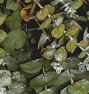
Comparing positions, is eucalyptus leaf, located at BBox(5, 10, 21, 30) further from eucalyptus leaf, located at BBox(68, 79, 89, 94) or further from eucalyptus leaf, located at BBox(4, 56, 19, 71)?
eucalyptus leaf, located at BBox(68, 79, 89, 94)

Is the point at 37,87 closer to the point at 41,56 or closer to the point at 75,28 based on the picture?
the point at 41,56

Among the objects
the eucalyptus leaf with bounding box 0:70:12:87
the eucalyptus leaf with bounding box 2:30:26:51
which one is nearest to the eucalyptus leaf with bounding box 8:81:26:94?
the eucalyptus leaf with bounding box 0:70:12:87

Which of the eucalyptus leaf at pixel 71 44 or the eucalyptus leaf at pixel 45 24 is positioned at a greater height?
the eucalyptus leaf at pixel 45 24

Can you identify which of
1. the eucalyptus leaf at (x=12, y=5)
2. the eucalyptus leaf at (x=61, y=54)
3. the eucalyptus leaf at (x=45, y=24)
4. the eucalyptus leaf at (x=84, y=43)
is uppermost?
the eucalyptus leaf at (x=12, y=5)

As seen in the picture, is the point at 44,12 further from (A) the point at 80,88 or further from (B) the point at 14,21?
(A) the point at 80,88

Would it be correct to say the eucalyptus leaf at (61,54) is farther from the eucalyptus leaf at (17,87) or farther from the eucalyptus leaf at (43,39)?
the eucalyptus leaf at (17,87)

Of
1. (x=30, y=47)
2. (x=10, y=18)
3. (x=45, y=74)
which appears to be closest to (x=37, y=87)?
(x=45, y=74)

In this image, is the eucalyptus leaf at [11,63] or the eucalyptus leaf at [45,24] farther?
the eucalyptus leaf at [11,63]

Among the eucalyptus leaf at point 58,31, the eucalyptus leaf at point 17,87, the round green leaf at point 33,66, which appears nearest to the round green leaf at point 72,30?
the eucalyptus leaf at point 58,31


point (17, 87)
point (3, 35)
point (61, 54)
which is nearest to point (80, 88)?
point (61, 54)
